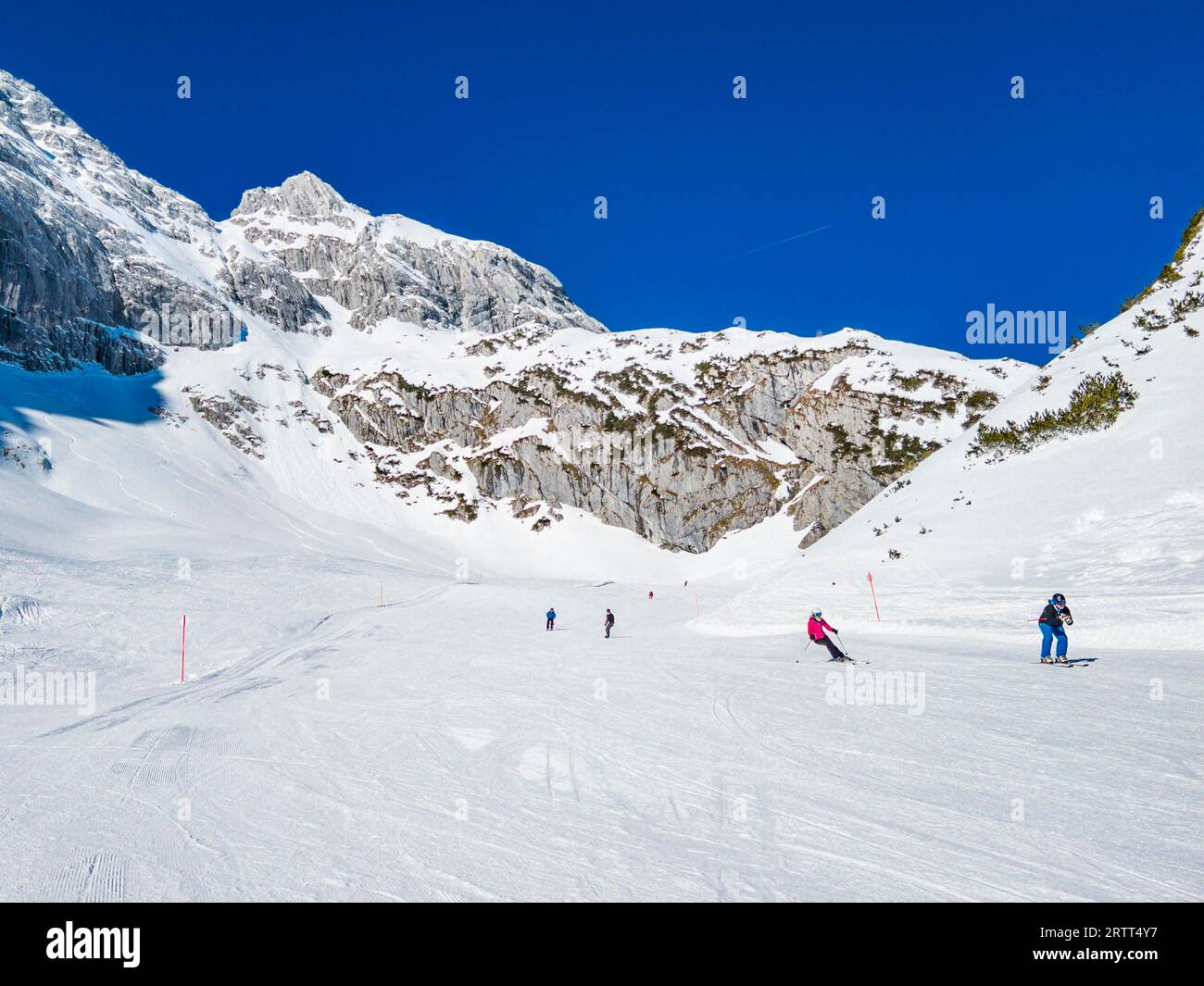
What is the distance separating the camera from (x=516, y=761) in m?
8.59

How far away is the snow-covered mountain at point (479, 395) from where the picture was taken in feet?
326

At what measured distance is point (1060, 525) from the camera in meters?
20.2

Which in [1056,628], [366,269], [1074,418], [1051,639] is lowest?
[1051,639]

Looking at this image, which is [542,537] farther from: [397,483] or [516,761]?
[516,761]

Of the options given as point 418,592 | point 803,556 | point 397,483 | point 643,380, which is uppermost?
point 643,380

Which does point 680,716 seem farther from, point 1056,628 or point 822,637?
point 1056,628

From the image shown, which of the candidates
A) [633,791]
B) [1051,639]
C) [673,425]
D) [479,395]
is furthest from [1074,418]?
[479,395]

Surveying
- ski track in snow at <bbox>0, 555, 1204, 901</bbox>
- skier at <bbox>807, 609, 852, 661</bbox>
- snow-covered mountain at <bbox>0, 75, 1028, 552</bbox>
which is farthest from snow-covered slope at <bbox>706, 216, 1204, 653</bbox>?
snow-covered mountain at <bbox>0, 75, 1028, 552</bbox>

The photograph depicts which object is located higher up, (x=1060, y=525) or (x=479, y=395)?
(x=479, y=395)

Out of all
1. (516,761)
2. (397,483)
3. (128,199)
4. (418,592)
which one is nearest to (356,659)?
(516,761)

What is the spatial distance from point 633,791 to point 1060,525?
1910 cm

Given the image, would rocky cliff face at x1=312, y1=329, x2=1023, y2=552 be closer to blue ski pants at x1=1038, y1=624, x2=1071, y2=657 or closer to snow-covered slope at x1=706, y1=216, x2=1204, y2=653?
snow-covered slope at x1=706, y1=216, x2=1204, y2=653

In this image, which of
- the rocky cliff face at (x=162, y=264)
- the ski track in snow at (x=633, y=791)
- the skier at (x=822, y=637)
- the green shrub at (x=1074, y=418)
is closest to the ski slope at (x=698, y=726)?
the ski track in snow at (x=633, y=791)
